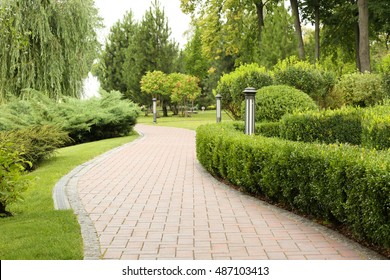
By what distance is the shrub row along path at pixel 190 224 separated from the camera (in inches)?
174

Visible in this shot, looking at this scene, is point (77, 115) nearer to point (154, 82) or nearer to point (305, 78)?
point (305, 78)

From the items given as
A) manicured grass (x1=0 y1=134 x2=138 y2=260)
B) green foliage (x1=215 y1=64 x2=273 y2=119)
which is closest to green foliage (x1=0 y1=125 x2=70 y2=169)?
manicured grass (x1=0 y1=134 x2=138 y2=260)

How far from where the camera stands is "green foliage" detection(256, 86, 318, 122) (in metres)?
14.3

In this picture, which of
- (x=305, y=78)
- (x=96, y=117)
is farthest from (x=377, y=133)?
(x=96, y=117)

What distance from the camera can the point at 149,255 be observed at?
4.32 meters

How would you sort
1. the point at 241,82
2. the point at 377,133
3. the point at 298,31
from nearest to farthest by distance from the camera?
the point at 377,133, the point at 241,82, the point at 298,31

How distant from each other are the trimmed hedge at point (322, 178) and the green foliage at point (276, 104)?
6322 mm

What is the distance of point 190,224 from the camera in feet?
18.1

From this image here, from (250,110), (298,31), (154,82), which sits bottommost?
(250,110)

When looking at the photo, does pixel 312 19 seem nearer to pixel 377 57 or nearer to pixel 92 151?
pixel 377 57

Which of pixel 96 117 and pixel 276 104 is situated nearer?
pixel 276 104

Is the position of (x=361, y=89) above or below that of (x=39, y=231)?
above

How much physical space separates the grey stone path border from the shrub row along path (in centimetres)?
3

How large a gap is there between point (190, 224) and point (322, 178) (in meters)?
1.72
